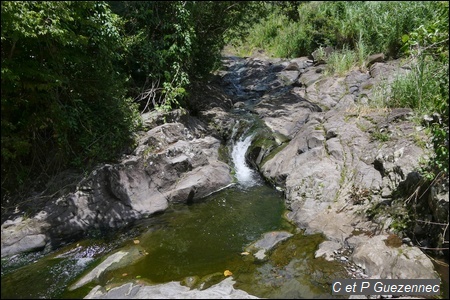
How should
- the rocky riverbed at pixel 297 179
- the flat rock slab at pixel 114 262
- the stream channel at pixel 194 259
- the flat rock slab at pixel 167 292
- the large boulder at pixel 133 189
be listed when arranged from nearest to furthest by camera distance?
the flat rock slab at pixel 167 292 → the stream channel at pixel 194 259 → the flat rock slab at pixel 114 262 → the rocky riverbed at pixel 297 179 → the large boulder at pixel 133 189

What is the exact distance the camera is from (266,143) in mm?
8984

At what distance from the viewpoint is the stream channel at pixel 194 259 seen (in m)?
4.50

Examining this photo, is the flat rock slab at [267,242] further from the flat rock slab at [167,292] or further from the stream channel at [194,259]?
the flat rock slab at [167,292]

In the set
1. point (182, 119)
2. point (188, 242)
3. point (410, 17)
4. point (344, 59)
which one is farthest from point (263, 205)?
point (410, 17)

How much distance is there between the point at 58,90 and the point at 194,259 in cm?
392

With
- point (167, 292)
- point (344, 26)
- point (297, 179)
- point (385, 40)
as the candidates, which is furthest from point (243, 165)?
point (344, 26)

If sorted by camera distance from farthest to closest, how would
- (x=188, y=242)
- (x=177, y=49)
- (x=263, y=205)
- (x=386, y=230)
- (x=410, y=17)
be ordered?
(x=410, y=17) < (x=177, y=49) < (x=263, y=205) < (x=188, y=242) < (x=386, y=230)

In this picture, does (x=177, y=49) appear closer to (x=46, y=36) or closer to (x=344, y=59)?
(x=46, y=36)

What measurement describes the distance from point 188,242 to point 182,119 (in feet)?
13.5

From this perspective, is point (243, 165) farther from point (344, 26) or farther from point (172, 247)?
point (344, 26)

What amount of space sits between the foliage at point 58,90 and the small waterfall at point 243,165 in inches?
111

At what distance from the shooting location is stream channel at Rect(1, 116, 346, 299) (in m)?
4.50

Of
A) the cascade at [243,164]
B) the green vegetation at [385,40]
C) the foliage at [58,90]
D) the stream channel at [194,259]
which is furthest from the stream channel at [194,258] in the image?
the green vegetation at [385,40]

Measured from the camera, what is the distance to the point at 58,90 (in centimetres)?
632
